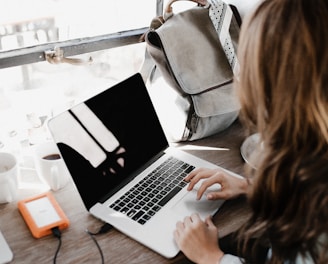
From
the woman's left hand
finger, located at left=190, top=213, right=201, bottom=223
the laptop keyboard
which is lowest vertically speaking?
the woman's left hand

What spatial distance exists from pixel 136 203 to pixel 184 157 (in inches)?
9.5

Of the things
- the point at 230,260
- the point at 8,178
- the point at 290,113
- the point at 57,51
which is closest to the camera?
the point at 290,113

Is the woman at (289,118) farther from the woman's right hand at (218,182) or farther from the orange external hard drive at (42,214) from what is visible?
the orange external hard drive at (42,214)

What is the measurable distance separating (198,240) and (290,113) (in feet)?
1.15

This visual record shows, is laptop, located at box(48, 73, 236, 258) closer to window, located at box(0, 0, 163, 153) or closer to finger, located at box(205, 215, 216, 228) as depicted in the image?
finger, located at box(205, 215, 216, 228)

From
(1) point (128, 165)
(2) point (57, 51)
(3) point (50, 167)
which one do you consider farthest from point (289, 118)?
(2) point (57, 51)

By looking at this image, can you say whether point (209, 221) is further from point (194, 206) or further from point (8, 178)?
point (8, 178)

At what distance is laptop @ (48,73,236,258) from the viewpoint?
3.06ft

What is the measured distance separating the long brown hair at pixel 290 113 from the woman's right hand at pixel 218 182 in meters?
0.23

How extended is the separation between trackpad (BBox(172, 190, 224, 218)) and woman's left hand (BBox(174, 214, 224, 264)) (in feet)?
0.13

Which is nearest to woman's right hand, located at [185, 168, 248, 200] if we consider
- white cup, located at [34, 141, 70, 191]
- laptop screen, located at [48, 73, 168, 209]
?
laptop screen, located at [48, 73, 168, 209]

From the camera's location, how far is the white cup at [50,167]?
1.02 meters

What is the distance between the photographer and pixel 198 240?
2.92 ft

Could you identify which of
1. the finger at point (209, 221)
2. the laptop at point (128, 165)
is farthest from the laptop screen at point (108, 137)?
the finger at point (209, 221)
